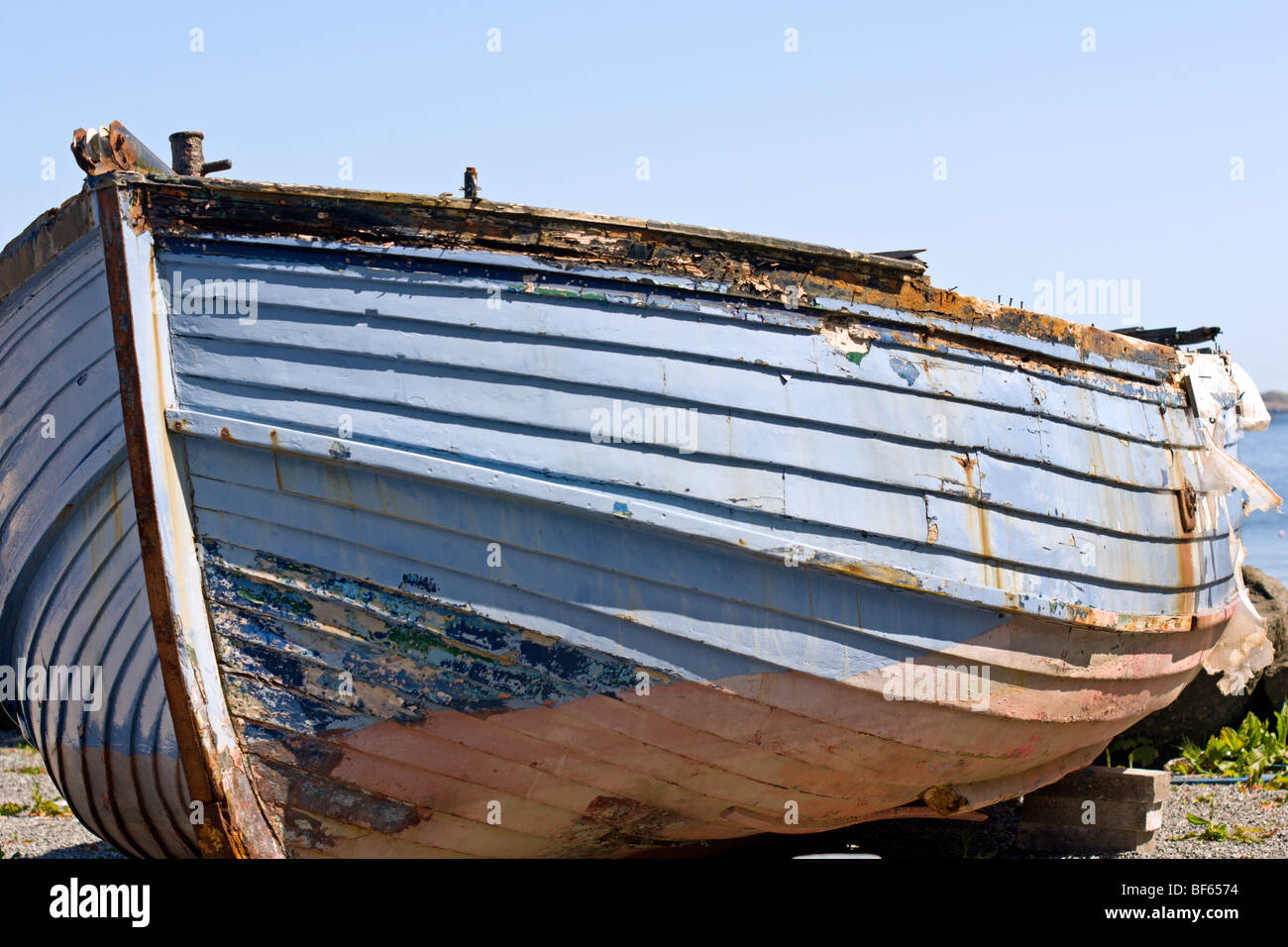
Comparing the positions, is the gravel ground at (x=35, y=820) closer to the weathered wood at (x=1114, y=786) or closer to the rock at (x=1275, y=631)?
the weathered wood at (x=1114, y=786)

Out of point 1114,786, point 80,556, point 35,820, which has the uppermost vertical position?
point 80,556

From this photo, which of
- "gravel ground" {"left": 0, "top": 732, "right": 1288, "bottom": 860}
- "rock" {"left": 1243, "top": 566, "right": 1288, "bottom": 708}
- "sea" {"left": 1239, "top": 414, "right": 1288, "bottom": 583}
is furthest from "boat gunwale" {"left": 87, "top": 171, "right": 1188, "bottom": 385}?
"sea" {"left": 1239, "top": 414, "right": 1288, "bottom": 583}

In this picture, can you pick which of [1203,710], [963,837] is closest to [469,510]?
[963,837]

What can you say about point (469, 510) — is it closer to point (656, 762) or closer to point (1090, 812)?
point (656, 762)

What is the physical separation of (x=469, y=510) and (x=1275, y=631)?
22.6ft

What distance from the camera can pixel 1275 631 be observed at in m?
8.48

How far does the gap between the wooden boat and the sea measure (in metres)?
8.41

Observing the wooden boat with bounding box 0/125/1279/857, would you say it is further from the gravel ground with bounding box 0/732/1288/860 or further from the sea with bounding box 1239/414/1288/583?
the sea with bounding box 1239/414/1288/583

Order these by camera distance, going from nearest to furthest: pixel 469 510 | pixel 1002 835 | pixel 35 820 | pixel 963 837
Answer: pixel 469 510, pixel 963 837, pixel 1002 835, pixel 35 820

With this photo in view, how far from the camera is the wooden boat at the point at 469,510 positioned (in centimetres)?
400

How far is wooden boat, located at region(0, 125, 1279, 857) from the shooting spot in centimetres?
400

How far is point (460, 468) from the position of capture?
395 cm

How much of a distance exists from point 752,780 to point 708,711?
45 centimetres

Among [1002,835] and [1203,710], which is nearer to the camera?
[1002,835]
